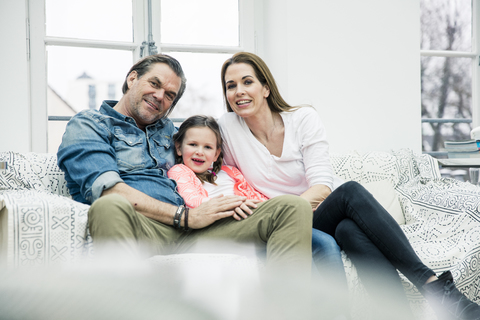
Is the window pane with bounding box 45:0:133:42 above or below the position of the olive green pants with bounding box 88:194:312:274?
above

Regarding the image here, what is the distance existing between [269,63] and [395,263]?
1544mm

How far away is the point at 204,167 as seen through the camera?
131cm

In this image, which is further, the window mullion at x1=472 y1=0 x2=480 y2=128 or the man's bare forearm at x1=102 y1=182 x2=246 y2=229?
the window mullion at x1=472 y1=0 x2=480 y2=128

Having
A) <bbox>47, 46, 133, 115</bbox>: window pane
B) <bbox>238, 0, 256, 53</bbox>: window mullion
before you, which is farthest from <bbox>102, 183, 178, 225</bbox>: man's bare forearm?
<bbox>238, 0, 256, 53</bbox>: window mullion

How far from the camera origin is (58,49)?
2041 millimetres

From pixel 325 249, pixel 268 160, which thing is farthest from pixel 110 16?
pixel 325 249

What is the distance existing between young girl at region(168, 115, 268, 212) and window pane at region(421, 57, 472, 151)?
68.7 inches

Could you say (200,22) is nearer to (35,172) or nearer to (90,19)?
(90,19)

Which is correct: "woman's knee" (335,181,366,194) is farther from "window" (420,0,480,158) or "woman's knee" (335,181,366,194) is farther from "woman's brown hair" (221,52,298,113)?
"window" (420,0,480,158)

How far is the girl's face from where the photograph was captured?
130 centimetres

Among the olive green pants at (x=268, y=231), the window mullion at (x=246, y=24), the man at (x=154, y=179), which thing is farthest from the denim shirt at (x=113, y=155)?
the window mullion at (x=246, y=24)

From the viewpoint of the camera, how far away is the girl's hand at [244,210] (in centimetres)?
99

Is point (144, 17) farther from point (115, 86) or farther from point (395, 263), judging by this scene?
point (395, 263)

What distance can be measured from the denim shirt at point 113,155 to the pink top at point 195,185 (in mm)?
28
